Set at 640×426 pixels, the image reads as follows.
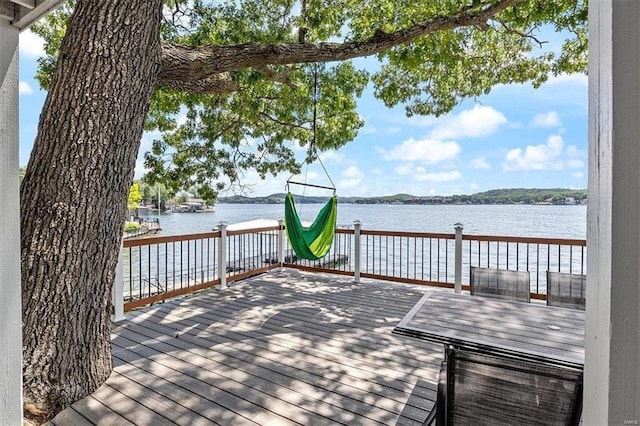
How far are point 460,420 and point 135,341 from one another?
295 centimetres

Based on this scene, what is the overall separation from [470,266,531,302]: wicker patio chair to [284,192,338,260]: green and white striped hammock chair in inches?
88.2

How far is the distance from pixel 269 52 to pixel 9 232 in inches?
101

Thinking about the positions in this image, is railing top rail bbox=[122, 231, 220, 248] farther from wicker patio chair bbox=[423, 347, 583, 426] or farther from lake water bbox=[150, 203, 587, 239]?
wicker patio chair bbox=[423, 347, 583, 426]

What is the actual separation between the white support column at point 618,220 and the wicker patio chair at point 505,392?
998 millimetres

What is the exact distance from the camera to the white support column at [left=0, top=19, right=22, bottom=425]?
1248mm

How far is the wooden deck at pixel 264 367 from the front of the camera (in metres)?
2.13

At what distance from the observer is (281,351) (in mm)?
3018

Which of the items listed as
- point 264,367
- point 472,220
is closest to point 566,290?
point 264,367

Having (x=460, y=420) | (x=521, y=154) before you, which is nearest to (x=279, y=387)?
(x=460, y=420)

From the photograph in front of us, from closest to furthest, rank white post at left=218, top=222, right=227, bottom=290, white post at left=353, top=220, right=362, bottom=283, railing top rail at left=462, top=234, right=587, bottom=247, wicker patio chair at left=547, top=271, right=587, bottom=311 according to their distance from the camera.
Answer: wicker patio chair at left=547, top=271, right=587, bottom=311
railing top rail at left=462, top=234, right=587, bottom=247
white post at left=218, top=222, right=227, bottom=290
white post at left=353, top=220, right=362, bottom=283

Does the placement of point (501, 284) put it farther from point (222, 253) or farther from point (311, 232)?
point (222, 253)

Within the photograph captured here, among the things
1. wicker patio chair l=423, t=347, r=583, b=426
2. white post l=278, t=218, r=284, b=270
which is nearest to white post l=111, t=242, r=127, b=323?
white post l=278, t=218, r=284, b=270

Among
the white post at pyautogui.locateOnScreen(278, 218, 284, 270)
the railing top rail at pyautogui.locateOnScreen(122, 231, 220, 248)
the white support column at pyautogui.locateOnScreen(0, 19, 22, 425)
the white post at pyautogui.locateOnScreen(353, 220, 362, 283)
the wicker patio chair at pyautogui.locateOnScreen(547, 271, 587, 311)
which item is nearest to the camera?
the white support column at pyautogui.locateOnScreen(0, 19, 22, 425)

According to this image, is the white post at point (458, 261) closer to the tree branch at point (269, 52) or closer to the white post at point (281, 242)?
the tree branch at point (269, 52)
